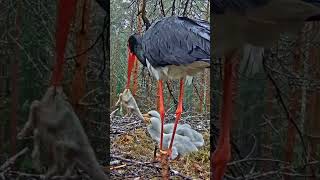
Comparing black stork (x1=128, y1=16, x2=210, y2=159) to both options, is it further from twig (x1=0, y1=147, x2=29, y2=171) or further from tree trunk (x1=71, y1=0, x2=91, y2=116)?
twig (x1=0, y1=147, x2=29, y2=171)

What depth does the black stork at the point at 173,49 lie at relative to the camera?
37.0 inches

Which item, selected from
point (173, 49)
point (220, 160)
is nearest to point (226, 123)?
point (220, 160)

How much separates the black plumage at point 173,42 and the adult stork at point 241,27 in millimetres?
155

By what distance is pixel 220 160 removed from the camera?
2.32 feet

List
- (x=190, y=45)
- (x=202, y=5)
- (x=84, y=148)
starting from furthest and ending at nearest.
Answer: (x=190, y=45) < (x=202, y=5) < (x=84, y=148)

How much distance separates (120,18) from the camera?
923 mm

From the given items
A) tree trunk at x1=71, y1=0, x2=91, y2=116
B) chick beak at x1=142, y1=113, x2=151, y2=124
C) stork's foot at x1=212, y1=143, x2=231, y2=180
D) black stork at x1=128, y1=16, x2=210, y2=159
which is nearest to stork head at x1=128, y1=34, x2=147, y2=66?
black stork at x1=128, y1=16, x2=210, y2=159

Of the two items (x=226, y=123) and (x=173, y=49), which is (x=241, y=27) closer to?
(x=226, y=123)

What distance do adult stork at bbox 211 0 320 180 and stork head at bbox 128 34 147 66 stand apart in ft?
0.97

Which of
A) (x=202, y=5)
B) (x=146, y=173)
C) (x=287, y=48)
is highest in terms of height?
(x=202, y=5)

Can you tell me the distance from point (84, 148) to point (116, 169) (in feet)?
0.91

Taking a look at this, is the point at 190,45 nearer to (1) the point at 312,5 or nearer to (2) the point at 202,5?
(2) the point at 202,5

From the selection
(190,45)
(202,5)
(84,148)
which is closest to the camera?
(84,148)

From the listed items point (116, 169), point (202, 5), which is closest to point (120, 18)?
point (202, 5)
